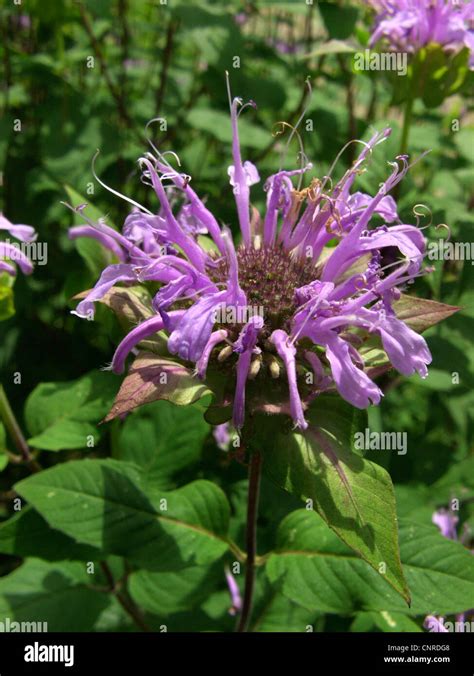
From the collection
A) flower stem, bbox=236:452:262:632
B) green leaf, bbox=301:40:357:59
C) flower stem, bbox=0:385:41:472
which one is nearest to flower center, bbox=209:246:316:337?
flower stem, bbox=236:452:262:632

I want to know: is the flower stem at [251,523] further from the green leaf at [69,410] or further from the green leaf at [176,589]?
the green leaf at [69,410]

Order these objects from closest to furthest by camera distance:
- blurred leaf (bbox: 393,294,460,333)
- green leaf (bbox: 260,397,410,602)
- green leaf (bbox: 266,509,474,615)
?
1. green leaf (bbox: 260,397,410,602)
2. blurred leaf (bbox: 393,294,460,333)
3. green leaf (bbox: 266,509,474,615)

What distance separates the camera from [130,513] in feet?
4.66

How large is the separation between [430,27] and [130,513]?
1.32 meters

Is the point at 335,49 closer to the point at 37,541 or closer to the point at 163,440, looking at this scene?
the point at 163,440

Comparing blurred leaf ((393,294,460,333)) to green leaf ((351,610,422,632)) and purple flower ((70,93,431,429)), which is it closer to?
purple flower ((70,93,431,429))

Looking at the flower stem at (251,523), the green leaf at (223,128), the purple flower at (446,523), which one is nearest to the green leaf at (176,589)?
the flower stem at (251,523)

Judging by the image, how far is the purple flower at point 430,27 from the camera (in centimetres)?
167

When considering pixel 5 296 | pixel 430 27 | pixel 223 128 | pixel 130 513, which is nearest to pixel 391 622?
pixel 130 513

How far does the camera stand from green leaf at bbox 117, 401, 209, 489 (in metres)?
1.69

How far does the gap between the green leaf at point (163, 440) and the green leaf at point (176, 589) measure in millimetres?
209

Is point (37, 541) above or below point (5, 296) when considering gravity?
below

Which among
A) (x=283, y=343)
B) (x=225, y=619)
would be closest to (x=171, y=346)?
(x=283, y=343)

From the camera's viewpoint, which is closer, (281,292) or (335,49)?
(281,292)
